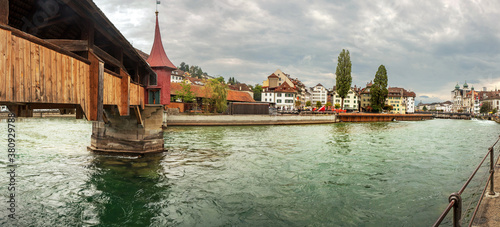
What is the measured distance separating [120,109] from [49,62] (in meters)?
5.51

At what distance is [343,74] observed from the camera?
74.8 metres

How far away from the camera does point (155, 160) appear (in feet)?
50.7

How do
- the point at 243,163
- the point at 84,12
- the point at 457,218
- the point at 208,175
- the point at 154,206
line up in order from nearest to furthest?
the point at 457,218, the point at 84,12, the point at 154,206, the point at 208,175, the point at 243,163

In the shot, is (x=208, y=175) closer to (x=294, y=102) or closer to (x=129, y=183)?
(x=129, y=183)

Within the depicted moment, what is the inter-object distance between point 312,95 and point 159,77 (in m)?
136

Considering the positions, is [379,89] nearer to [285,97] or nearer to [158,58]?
[285,97]

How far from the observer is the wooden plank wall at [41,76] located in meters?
4.98

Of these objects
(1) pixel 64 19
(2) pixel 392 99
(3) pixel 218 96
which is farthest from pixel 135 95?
(2) pixel 392 99

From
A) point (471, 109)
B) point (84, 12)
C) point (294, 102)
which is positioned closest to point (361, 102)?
point (294, 102)

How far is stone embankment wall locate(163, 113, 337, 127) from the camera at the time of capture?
44.4 meters

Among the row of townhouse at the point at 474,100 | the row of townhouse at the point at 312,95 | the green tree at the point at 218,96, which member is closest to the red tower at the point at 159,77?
the green tree at the point at 218,96

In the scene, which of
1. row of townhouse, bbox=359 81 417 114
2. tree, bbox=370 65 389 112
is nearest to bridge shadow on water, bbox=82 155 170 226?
tree, bbox=370 65 389 112

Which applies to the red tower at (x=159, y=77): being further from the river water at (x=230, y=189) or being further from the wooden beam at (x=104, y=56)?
the wooden beam at (x=104, y=56)

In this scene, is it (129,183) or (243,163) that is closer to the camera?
(129,183)
